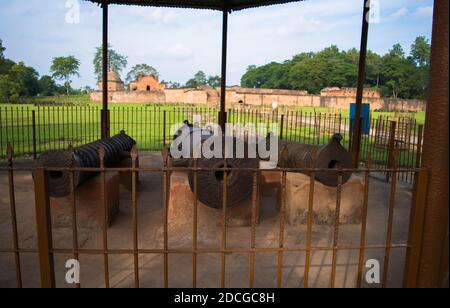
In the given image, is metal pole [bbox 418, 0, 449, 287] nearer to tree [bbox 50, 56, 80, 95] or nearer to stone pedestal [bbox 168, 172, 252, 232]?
stone pedestal [bbox 168, 172, 252, 232]

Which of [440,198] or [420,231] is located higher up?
[440,198]

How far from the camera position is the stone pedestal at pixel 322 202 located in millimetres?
5816

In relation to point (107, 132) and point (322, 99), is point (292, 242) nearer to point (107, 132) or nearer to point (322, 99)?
point (107, 132)

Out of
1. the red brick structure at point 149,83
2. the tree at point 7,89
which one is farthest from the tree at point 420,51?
the tree at point 7,89

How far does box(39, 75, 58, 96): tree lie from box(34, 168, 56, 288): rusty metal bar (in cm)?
6782

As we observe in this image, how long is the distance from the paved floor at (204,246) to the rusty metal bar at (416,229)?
131 centimetres

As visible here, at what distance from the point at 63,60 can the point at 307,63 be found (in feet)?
166

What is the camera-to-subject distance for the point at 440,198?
2365mm

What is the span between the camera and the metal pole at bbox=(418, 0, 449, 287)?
2.24 metres

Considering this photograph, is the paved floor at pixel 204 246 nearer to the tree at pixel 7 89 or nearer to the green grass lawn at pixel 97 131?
the green grass lawn at pixel 97 131
